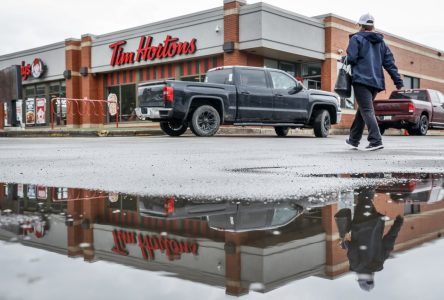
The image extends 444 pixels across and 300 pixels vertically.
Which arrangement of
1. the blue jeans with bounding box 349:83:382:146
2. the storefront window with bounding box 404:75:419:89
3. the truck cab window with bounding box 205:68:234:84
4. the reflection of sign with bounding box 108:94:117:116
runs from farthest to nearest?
the storefront window with bounding box 404:75:419:89
the reflection of sign with bounding box 108:94:117:116
the truck cab window with bounding box 205:68:234:84
the blue jeans with bounding box 349:83:382:146

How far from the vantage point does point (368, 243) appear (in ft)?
5.70

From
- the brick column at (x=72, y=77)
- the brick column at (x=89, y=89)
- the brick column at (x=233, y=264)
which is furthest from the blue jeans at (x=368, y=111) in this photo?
the brick column at (x=72, y=77)

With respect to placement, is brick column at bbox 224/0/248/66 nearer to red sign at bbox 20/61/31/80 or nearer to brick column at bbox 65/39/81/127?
brick column at bbox 65/39/81/127

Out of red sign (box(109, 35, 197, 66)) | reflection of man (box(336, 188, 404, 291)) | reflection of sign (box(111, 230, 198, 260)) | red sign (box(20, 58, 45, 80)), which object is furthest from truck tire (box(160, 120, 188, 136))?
red sign (box(20, 58, 45, 80))

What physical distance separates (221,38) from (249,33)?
1.65 meters

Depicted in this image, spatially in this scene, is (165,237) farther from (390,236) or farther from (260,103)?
(260,103)

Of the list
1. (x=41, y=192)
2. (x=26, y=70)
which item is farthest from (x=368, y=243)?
(x=26, y=70)

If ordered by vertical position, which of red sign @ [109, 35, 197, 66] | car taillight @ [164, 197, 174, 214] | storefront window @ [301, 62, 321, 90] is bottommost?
car taillight @ [164, 197, 174, 214]

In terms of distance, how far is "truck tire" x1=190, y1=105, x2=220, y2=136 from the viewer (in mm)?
13523

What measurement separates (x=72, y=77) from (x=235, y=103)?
21915 mm

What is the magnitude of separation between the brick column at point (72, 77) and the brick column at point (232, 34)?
1309 cm

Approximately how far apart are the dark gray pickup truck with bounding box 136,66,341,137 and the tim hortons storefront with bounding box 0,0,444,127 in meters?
8.76

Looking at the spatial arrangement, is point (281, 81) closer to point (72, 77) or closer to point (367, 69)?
point (367, 69)

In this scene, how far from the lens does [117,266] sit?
149 cm
